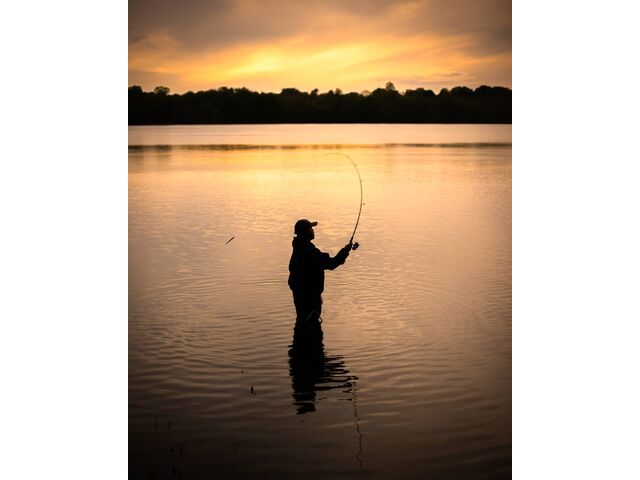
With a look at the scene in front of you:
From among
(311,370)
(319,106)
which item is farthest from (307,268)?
(319,106)

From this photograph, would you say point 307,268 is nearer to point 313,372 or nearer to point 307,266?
point 307,266

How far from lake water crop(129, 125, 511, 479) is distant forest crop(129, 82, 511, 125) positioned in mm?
2389

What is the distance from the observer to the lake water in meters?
5.91

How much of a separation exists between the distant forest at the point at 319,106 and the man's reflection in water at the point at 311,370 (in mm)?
4996

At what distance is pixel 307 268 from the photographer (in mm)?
7609

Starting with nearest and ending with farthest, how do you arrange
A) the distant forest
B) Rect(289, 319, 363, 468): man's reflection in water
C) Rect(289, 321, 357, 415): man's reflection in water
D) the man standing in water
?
Rect(289, 319, 363, 468): man's reflection in water
Rect(289, 321, 357, 415): man's reflection in water
the man standing in water
the distant forest

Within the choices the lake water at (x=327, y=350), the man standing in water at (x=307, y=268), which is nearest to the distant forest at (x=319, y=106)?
the lake water at (x=327, y=350)

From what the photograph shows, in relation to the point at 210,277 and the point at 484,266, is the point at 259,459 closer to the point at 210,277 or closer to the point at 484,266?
the point at 210,277

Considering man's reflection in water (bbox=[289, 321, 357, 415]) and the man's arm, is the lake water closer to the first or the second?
man's reflection in water (bbox=[289, 321, 357, 415])

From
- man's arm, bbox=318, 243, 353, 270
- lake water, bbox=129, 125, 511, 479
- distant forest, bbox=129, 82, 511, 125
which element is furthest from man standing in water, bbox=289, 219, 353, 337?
distant forest, bbox=129, 82, 511, 125

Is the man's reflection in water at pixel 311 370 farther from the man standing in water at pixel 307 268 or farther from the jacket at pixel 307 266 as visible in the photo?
the jacket at pixel 307 266
